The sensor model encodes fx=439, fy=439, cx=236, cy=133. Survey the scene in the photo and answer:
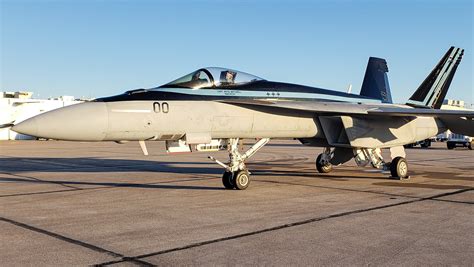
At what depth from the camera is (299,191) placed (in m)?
10.0

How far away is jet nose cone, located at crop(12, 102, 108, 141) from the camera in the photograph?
310 inches

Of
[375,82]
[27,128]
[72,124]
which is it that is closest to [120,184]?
[72,124]

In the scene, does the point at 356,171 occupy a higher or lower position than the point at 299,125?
lower

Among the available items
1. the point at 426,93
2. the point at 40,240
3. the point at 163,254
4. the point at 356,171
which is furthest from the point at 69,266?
the point at 426,93

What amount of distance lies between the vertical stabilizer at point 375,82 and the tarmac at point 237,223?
5428mm

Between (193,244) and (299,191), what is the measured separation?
510 centimetres

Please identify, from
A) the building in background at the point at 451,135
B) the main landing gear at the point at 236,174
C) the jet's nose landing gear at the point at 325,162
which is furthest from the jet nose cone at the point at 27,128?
the building in background at the point at 451,135

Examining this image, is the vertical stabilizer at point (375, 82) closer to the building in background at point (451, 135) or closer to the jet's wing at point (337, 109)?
the building in background at point (451, 135)

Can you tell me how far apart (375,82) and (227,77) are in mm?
8520

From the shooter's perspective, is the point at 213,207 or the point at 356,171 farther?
the point at 356,171

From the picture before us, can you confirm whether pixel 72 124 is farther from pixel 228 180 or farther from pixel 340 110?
pixel 340 110

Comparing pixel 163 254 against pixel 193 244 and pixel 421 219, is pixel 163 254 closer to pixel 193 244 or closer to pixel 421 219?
pixel 193 244

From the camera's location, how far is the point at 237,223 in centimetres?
648

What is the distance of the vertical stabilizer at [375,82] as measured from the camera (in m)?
16.5
